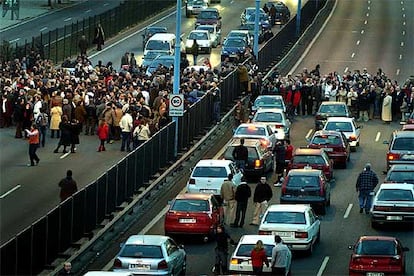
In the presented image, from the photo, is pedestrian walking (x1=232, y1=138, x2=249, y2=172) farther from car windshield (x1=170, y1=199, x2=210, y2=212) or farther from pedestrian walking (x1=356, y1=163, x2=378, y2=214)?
car windshield (x1=170, y1=199, x2=210, y2=212)

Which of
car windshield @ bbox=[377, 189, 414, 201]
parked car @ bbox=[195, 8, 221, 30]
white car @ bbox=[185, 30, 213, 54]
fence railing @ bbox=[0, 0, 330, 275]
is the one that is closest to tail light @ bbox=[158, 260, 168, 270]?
fence railing @ bbox=[0, 0, 330, 275]

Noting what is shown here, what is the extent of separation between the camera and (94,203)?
39.5 m

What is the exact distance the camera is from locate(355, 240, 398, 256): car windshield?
34594mm

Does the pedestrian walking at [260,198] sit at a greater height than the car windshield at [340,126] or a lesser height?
greater

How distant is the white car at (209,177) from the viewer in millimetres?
44125

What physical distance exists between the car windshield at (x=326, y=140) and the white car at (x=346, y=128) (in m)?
3.04

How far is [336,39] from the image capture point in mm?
93062

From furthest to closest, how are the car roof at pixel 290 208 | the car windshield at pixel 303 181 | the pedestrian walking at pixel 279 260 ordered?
the car windshield at pixel 303 181 → the car roof at pixel 290 208 → the pedestrian walking at pixel 279 260

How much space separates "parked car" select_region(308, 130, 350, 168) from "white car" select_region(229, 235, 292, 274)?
15.5 meters

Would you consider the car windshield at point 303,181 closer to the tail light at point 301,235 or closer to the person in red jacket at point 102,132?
the tail light at point 301,235

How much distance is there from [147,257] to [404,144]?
1812 centimetres

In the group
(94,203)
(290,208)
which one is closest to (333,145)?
(290,208)

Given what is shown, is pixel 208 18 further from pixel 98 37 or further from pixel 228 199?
pixel 228 199

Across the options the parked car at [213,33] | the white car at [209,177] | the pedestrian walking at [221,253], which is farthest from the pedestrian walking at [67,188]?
the parked car at [213,33]
